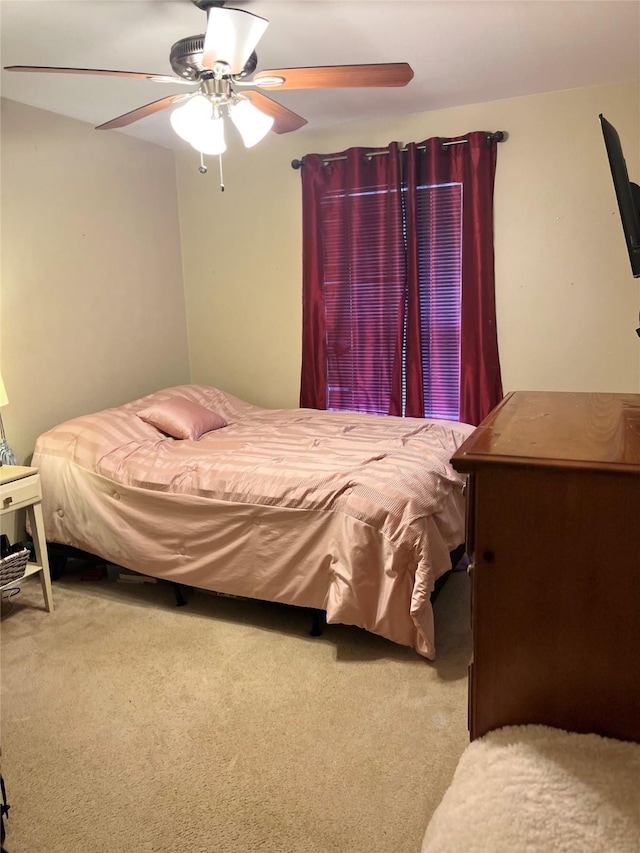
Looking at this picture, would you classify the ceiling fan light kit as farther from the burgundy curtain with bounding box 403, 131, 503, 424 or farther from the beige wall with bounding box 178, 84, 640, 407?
the burgundy curtain with bounding box 403, 131, 503, 424

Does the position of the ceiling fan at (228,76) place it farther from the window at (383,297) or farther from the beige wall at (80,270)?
the window at (383,297)

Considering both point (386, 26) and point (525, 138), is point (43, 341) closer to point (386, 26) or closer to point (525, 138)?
point (386, 26)

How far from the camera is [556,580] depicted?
0.98 m

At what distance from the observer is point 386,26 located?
7.61 feet

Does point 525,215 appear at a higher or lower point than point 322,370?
higher

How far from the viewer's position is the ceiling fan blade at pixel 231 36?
1.74 m

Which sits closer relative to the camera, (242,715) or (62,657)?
(242,715)

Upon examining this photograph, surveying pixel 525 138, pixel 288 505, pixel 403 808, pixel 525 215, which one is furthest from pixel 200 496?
pixel 525 138

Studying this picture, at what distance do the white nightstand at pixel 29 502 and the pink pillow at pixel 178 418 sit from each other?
2.47 ft

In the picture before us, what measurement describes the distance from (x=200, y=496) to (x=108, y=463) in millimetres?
581

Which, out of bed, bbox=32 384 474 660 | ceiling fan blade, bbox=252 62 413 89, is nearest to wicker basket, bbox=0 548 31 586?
bed, bbox=32 384 474 660

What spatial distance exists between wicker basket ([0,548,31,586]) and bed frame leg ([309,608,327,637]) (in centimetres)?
130

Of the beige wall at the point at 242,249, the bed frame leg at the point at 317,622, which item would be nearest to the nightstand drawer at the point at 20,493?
the beige wall at the point at 242,249

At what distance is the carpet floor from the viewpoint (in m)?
1.57
